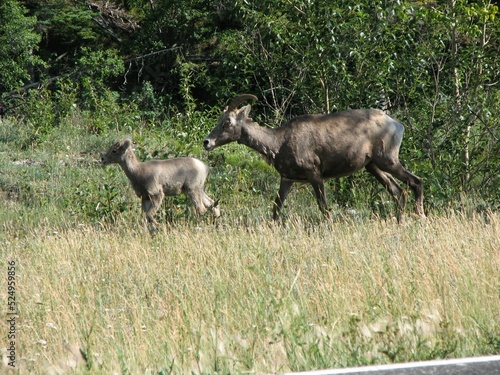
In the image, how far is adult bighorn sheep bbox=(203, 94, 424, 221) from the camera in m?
12.8

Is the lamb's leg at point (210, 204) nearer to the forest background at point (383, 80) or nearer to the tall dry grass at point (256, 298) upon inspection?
the tall dry grass at point (256, 298)

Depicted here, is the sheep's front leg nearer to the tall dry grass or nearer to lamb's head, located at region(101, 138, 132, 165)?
lamb's head, located at region(101, 138, 132, 165)

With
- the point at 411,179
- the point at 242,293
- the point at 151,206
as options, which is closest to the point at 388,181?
the point at 411,179

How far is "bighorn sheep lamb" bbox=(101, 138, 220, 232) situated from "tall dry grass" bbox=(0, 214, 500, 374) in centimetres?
156

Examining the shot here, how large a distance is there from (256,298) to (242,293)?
493 millimetres

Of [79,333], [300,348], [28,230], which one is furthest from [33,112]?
[300,348]

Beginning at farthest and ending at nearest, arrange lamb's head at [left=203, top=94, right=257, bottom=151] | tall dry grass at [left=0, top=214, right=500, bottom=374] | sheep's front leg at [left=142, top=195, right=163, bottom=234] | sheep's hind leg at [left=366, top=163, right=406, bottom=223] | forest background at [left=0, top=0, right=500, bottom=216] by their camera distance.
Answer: forest background at [left=0, top=0, right=500, bottom=216]
sheep's hind leg at [left=366, top=163, right=406, bottom=223]
lamb's head at [left=203, top=94, right=257, bottom=151]
sheep's front leg at [left=142, top=195, right=163, bottom=234]
tall dry grass at [left=0, top=214, right=500, bottom=374]

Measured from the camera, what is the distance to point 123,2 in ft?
79.6

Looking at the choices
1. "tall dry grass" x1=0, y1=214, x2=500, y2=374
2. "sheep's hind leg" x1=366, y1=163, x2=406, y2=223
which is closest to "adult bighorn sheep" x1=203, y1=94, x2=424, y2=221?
"sheep's hind leg" x1=366, y1=163, x2=406, y2=223

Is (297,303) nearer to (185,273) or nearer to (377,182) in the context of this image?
Result: (185,273)

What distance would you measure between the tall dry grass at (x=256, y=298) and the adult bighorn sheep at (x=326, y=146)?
5.41 ft

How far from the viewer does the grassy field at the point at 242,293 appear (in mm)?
6355

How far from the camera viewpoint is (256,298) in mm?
7578

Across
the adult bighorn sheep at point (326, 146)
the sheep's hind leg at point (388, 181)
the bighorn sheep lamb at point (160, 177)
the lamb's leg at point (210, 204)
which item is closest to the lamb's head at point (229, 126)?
the adult bighorn sheep at point (326, 146)
